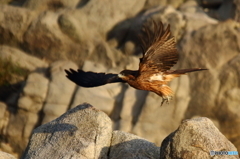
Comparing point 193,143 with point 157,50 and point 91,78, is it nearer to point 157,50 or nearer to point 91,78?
point 157,50

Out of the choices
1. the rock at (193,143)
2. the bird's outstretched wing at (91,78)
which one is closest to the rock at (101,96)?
the bird's outstretched wing at (91,78)

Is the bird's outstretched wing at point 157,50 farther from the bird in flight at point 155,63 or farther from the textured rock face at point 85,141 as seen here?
the textured rock face at point 85,141

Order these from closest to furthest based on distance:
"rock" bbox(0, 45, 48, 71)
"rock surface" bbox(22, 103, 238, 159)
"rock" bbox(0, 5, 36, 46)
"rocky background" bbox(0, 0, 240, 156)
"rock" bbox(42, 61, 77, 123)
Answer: "rock surface" bbox(22, 103, 238, 159)
"rocky background" bbox(0, 0, 240, 156)
"rock" bbox(42, 61, 77, 123)
"rock" bbox(0, 45, 48, 71)
"rock" bbox(0, 5, 36, 46)

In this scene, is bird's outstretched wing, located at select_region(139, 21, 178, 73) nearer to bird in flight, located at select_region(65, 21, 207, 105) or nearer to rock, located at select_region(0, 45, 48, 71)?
bird in flight, located at select_region(65, 21, 207, 105)

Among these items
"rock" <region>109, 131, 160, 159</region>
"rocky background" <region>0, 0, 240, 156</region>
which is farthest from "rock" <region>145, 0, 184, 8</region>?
"rock" <region>109, 131, 160, 159</region>

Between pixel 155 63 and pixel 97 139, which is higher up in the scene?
pixel 155 63

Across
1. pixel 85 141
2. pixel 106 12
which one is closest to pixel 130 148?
pixel 85 141

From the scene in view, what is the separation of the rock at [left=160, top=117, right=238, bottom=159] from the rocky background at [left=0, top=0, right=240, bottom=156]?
6.54 metres

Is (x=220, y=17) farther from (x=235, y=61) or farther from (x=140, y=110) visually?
(x=140, y=110)

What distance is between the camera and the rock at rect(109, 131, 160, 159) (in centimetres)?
766

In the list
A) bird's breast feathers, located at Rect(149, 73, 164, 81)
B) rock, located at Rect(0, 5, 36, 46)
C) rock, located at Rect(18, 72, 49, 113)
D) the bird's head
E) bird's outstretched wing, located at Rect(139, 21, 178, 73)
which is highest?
rock, located at Rect(0, 5, 36, 46)

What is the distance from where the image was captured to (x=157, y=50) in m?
7.57

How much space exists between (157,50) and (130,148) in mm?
1501

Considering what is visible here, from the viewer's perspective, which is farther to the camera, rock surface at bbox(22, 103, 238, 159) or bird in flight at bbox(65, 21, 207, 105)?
bird in flight at bbox(65, 21, 207, 105)
